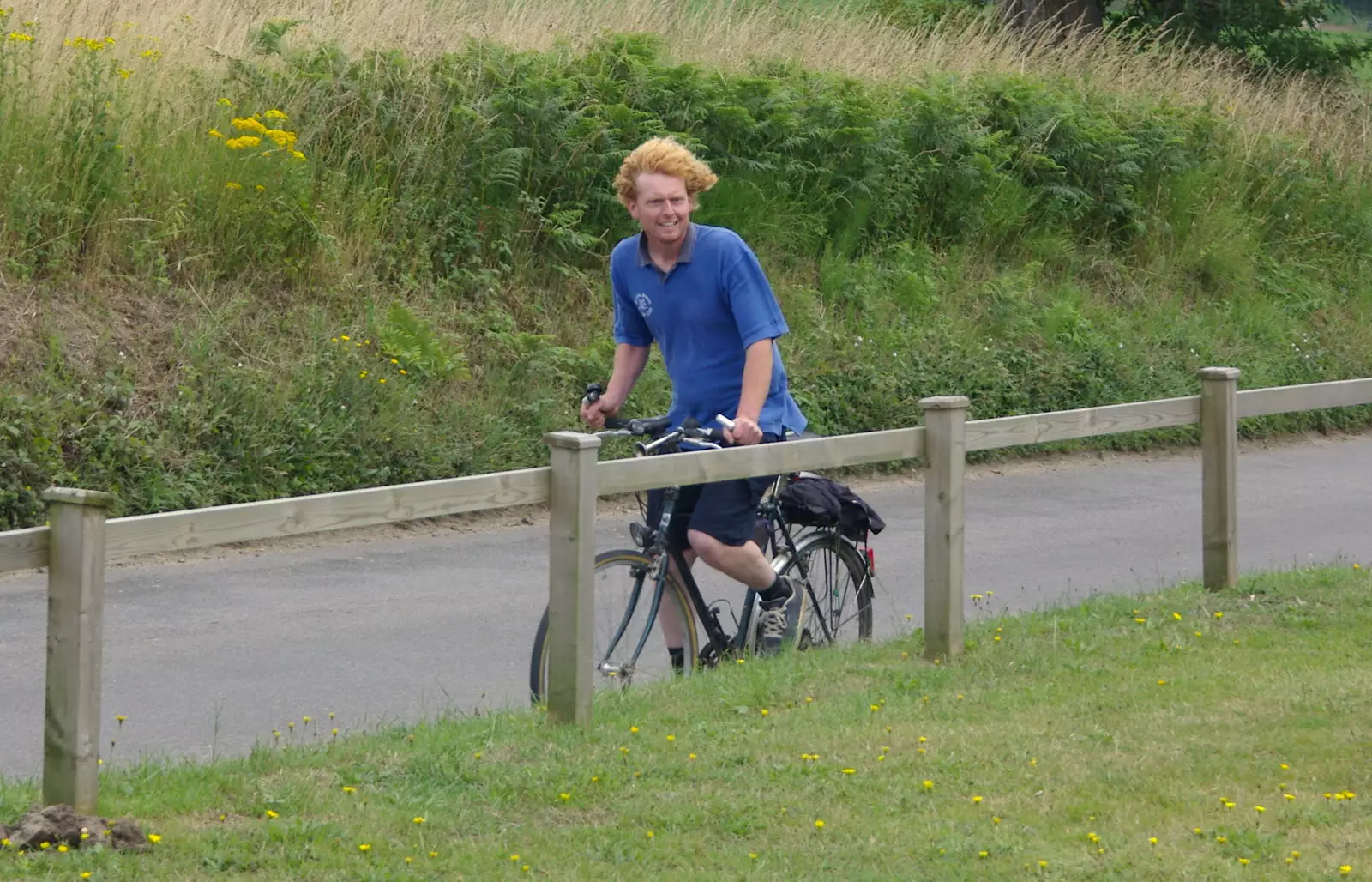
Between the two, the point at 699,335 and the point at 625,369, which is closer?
the point at 699,335

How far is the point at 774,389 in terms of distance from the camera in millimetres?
7176

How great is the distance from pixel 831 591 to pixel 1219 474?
2.01 meters

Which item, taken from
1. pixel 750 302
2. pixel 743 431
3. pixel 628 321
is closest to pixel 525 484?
pixel 743 431

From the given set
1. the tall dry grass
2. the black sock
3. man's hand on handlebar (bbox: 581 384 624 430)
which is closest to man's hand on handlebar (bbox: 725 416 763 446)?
A: man's hand on handlebar (bbox: 581 384 624 430)

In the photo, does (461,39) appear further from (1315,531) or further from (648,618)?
(648,618)

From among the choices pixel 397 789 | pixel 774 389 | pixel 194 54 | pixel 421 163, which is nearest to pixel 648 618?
pixel 774 389

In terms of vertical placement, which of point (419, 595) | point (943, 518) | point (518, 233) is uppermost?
point (518, 233)

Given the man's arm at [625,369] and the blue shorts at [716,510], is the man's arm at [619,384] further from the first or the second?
the blue shorts at [716,510]

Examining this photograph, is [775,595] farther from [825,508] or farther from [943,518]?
[943,518]

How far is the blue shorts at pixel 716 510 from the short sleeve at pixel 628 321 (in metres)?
0.60

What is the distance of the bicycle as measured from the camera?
22.7 ft

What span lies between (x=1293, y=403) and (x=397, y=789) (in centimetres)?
520

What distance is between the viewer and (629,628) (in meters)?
7.04

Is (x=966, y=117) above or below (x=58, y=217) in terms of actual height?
above
